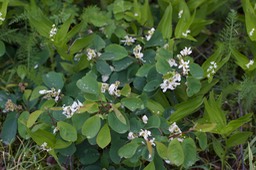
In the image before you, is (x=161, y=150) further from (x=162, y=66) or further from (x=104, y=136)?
(x=162, y=66)

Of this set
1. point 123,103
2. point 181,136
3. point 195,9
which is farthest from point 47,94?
point 195,9

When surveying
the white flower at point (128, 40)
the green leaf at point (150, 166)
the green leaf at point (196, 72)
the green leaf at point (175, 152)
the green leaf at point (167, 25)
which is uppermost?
the green leaf at point (167, 25)

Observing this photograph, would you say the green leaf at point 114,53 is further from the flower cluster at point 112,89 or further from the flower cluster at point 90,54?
the flower cluster at point 112,89

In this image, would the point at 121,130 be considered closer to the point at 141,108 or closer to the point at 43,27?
the point at 141,108

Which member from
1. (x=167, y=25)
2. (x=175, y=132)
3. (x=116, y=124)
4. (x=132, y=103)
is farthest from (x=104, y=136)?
(x=167, y=25)

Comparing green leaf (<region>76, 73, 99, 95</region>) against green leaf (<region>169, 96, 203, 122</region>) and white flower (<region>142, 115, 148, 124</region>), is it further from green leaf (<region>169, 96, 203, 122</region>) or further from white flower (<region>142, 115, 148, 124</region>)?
green leaf (<region>169, 96, 203, 122</region>)

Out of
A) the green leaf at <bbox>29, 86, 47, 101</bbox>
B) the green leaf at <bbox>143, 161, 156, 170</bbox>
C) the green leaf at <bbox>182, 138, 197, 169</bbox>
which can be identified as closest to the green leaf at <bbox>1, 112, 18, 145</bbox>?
the green leaf at <bbox>29, 86, 47, 101</bbox>

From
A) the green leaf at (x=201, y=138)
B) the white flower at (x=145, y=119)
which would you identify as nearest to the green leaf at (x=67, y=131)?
the white flower at (x=145, y=119)
